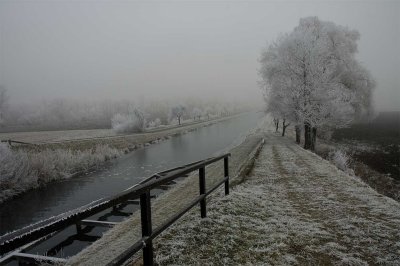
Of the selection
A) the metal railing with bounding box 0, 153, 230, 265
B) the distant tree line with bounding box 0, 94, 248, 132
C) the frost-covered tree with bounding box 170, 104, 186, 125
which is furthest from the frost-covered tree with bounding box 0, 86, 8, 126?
the metal railing with bounding box 0, 153, 230, 265

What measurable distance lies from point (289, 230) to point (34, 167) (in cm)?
2441

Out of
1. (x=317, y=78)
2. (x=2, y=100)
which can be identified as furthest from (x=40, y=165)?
(x=2, y=100)

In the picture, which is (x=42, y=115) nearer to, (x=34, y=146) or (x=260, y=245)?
(x=34, y=146)

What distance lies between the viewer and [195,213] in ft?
28.2

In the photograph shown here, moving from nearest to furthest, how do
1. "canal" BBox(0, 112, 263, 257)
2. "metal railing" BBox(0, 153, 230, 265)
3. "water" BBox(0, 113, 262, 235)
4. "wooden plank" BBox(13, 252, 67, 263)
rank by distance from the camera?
"metal railing" BBox(0, 153, 230, 265) < "wooden plank" BBox(13, 252, 67, 263) < "canal" BBox(0, 112, 263, 257) < "water" BBox(0, 113, 262, 235)

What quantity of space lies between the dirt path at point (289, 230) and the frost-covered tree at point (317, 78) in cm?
1858

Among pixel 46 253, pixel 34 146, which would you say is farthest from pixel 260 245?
pixel 34 146

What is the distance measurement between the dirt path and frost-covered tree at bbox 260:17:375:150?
61.0 feet

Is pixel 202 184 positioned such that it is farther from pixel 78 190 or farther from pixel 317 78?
pixel 317 78

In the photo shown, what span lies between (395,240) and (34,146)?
3807 centimetres

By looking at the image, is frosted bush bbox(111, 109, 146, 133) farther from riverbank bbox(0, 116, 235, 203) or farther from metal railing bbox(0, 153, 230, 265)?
metal railing bbox(0, 153, 230, 265)

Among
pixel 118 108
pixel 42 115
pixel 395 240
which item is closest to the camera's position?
pixel 395 240

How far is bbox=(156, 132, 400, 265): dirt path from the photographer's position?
19.3 ft

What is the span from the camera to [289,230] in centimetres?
728
